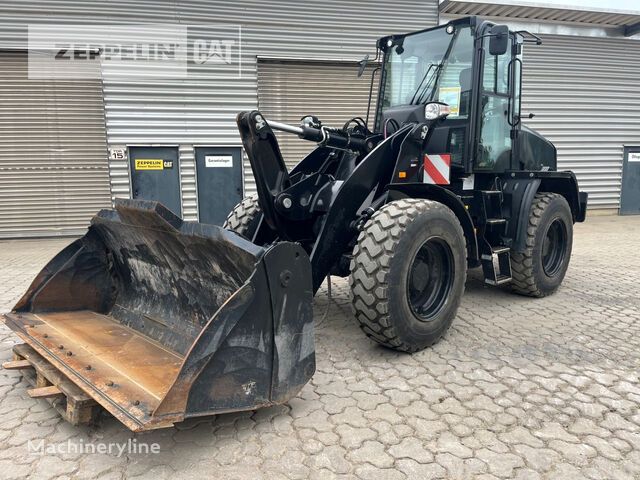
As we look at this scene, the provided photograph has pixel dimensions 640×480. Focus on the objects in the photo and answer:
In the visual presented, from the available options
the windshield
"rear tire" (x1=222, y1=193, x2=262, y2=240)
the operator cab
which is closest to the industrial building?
the operator cab

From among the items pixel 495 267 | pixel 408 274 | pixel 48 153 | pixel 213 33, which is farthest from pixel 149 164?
pixel 408 274

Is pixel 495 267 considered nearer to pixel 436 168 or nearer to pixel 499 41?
pixel 436 168

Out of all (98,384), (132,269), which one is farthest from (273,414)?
(132,269)

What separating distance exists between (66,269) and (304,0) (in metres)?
9.33

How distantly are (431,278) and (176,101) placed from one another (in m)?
8.51

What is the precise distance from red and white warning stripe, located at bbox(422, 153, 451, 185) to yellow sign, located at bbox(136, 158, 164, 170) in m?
7.75

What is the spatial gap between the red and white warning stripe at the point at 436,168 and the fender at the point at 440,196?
0.98 ft

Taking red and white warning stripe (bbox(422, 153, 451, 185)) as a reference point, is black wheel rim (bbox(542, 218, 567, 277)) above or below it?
below

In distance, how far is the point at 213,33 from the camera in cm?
1063

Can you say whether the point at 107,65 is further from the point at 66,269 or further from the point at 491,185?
the point at 491,185

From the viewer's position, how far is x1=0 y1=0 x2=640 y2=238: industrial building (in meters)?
10.3

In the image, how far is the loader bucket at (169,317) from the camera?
2.44 m

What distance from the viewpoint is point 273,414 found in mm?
2943

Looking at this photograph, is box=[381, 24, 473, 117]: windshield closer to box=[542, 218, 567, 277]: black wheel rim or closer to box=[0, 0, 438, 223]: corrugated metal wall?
box=[542, 218, 567, 277]: black wheel rim
